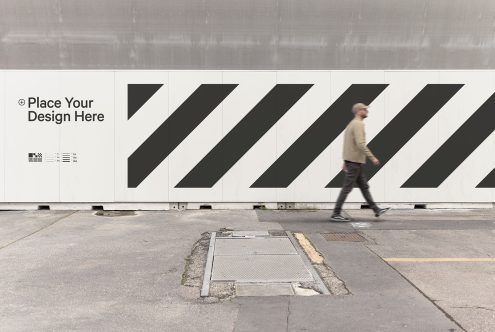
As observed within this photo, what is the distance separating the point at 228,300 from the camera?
4449 millimetres

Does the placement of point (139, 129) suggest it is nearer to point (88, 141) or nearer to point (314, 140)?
point (88, 141)

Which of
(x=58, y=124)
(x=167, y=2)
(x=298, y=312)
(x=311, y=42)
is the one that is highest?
(x=167, y=2)

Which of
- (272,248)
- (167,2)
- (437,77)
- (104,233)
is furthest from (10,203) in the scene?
(437,77)

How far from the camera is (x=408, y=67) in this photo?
8.91 metres

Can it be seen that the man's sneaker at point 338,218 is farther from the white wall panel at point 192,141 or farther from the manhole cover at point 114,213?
the manhole cover at point 114,213

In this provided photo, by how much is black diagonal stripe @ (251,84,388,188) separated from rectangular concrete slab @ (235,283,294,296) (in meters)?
4.17

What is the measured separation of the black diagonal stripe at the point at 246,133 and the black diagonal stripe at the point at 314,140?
2.01 ft

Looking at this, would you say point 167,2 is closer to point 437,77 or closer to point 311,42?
point 311,42

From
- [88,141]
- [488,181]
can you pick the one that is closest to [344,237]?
[488,181]

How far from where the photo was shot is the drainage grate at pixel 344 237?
6.77 meters

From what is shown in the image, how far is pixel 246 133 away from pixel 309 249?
3279mm

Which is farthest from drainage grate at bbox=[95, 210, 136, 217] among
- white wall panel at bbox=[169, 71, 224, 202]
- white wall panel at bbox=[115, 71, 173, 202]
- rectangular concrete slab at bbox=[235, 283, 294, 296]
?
rectangular concrete slab at bbox=[235, 283, 294, 296]

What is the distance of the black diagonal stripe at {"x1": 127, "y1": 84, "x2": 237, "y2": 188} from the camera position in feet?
28.8

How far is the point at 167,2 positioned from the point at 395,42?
4442 mm
